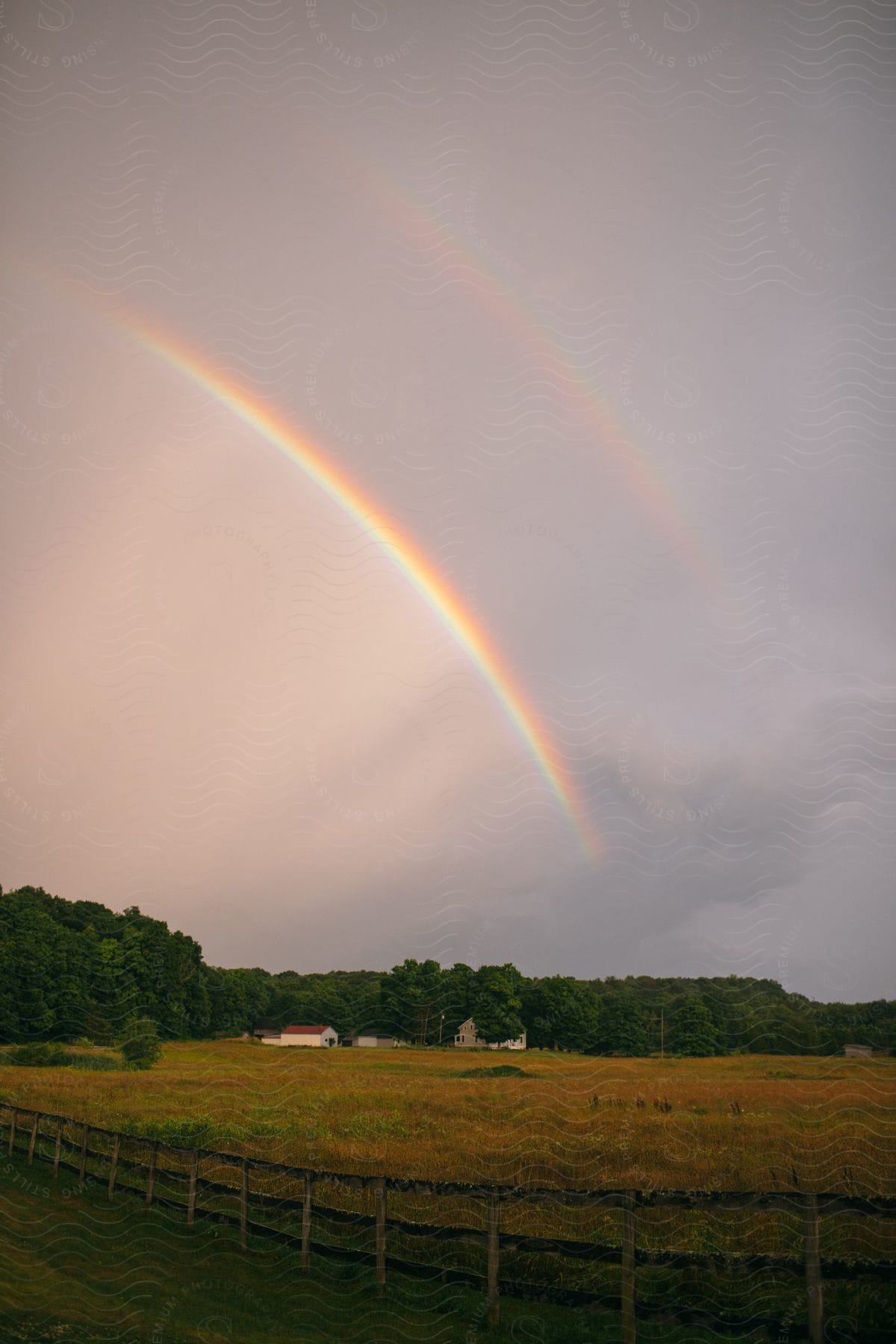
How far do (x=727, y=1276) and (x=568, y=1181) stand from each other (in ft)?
21.3

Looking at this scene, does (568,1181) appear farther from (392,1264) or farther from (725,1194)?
(725,1194)

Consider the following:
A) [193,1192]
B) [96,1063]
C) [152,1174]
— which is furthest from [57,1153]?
[96,1063]

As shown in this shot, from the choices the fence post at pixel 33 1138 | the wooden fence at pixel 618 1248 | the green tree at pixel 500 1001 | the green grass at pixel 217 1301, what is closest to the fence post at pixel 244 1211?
the wooden fence at pixel 618 1248

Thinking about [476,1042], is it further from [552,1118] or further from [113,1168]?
[113,1168]

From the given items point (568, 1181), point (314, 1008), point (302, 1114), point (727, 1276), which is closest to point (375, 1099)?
point (302, 1114)

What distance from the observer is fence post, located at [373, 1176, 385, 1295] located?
10.2 meters

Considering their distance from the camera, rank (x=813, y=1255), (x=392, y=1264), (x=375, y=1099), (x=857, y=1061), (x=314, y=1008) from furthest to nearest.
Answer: (x=314, y=1008) → (x=857, y=1061) → (x=375, y=1099) → (x=392, y=1264) → (x=813, y=1255)

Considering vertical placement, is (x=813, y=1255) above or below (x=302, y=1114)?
above

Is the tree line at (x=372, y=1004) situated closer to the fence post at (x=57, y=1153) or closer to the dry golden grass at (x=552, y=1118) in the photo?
the dry golden grass at (x=552, y=1118)

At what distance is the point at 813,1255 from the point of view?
8.34 m

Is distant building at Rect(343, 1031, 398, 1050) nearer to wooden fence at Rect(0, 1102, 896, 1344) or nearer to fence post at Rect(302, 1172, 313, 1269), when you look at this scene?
fence post at Rect(302, 1172, 313, 1269)

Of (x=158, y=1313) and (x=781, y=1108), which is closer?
(x=158, y=1313)

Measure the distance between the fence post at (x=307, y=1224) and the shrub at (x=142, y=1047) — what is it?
161 ft

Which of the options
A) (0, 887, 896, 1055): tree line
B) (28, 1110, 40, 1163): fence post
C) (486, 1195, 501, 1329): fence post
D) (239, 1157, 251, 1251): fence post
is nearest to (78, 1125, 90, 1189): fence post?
(28, 1110, 40, 1163): fence post
